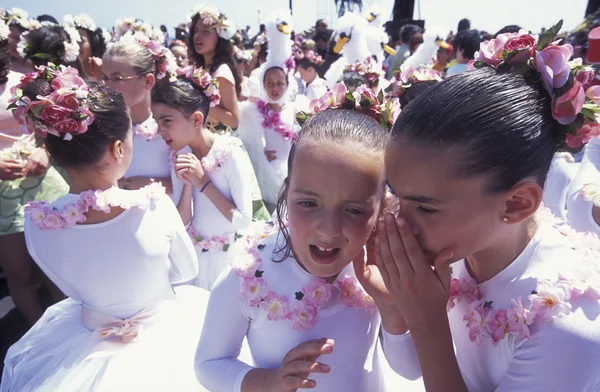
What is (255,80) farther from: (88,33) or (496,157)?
(496,157)

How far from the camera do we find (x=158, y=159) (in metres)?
2.93

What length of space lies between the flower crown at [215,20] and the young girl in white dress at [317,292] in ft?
10.5

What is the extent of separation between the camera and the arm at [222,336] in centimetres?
137

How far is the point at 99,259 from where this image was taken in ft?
6.15

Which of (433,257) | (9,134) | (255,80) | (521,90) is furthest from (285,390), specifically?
(255,80)

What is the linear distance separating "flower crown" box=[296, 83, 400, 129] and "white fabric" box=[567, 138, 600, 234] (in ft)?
3.71

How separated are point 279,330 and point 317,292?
169mm

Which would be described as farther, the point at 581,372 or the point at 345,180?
the point at 345,180

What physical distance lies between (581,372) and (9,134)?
361cm

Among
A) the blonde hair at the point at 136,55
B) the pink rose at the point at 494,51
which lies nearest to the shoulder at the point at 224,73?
the blonde hair at the point at 136,55

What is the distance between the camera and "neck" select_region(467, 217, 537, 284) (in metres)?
1.17

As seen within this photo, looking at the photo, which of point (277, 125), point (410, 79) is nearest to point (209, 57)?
point (277, 125)

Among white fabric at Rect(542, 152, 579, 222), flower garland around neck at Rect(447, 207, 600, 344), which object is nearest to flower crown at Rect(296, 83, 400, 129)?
flower garland around neck at Rect(447, 207, 600, 344)

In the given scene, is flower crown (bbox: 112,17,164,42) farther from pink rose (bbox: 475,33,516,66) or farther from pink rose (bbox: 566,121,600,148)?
pink rose (bbox: 566,121,600,148)
